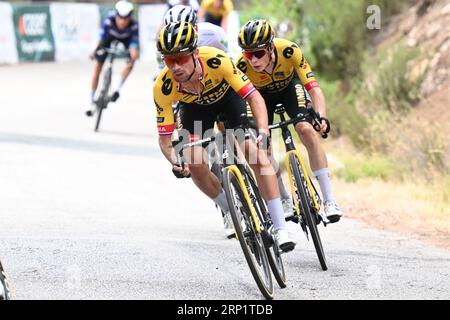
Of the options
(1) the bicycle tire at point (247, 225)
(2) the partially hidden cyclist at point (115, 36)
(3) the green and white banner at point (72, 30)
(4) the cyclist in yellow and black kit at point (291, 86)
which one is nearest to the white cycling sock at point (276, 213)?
(1) the bicycle tire at point (247, 225)

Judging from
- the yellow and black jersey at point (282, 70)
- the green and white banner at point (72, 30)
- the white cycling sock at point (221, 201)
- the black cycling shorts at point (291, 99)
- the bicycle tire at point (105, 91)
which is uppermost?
the yellow and black jersey at point (282, 70)

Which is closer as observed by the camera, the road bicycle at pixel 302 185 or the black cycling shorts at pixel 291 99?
the road bicycle at pixel 302 185

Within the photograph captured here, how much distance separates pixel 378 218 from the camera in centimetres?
1072

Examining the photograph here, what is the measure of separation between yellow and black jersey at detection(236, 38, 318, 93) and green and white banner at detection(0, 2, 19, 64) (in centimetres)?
2291

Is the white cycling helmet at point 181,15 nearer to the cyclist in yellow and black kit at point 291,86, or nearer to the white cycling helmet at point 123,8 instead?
the cyclist in yellow and black kit at point 291,86

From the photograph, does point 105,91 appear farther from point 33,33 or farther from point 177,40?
point 33,33

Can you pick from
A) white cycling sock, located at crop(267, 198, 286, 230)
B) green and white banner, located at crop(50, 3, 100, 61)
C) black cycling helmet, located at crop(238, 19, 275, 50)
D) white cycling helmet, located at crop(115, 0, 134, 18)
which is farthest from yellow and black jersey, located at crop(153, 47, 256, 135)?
green and white banner, located at crop(50, 3, 100, 61)

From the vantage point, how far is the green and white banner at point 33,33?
3103 cm

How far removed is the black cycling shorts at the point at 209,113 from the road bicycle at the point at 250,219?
0.62m

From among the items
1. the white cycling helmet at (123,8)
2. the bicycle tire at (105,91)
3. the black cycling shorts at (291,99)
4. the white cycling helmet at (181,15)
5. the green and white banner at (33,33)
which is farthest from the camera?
the green and white banner at (33,33)

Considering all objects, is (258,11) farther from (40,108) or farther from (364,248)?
(364,248)

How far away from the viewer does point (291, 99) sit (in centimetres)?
851

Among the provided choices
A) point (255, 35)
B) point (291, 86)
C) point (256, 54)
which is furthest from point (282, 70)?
point (255, 35)

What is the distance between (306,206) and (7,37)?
2422cm
